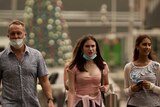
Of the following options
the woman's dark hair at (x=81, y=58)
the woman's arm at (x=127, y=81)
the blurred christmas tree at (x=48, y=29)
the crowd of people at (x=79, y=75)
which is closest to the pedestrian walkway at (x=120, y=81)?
the blurred christmas tree at (x=48, y=29)

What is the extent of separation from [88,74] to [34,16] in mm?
6522

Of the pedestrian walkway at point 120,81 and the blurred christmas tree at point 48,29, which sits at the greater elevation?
the blurred christmas tree at point 48,29

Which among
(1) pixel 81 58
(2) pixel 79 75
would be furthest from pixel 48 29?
(2) pixel 79 75

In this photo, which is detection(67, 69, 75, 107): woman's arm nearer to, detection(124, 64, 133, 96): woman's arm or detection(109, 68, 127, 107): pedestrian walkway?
detection(124, 64, 133, 96): woman's arm

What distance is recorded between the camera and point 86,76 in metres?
5.61

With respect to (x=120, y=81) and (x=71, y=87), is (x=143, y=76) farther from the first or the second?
(x=120, y=81)

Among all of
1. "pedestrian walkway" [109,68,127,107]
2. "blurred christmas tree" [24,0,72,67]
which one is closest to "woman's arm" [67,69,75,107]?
"blurred christmas tree" [24,0,72,67]

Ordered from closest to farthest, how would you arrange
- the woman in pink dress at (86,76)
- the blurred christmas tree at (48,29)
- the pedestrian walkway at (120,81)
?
the woman in pink dress at (86,76) < the blurred christmas tree at (48,29) < the pedestrian walkway at (120,81)

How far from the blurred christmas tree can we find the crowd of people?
585cm

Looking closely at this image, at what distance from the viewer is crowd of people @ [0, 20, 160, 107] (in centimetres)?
520

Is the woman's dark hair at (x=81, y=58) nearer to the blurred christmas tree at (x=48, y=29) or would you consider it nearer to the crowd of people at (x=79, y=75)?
the crowd of people at (x=79, y=75)

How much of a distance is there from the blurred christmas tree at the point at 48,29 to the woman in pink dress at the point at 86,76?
5.94m

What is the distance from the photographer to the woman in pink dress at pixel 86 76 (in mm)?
5625

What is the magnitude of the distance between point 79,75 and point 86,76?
8 cm
